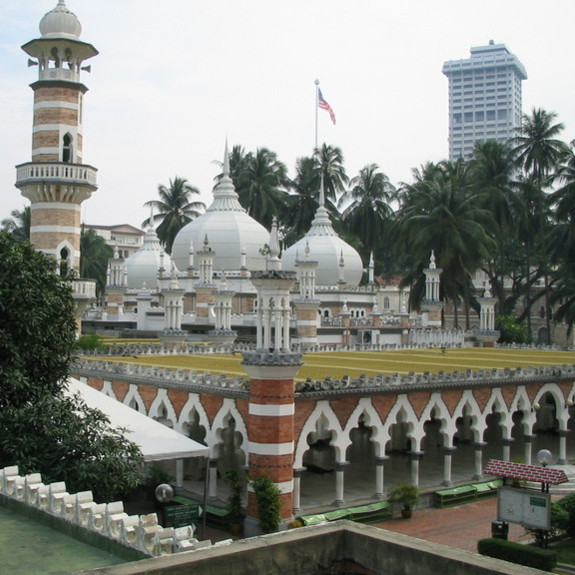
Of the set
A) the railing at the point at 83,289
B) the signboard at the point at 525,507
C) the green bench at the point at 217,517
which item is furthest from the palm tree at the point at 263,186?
the signboard at the point at 525,507

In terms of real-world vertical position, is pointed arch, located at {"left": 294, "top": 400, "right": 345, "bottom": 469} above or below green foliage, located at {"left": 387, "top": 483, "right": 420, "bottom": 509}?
above

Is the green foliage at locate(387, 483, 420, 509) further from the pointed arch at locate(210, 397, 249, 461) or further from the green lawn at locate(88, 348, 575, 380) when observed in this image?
the pointed arch at locate(210, 397, 249, 461)

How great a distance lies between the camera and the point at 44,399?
16.7 m

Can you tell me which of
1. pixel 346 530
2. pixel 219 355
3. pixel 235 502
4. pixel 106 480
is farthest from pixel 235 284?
pixel 346 530

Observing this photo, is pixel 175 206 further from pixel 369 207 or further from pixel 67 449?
pixel 67 449

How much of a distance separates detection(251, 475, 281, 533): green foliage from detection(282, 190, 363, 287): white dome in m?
38.7

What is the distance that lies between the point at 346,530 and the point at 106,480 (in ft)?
22.7

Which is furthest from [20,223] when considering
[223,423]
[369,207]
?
[223,423]

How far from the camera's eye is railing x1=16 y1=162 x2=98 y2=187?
3391cm

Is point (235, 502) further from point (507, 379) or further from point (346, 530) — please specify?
point (346, 530)

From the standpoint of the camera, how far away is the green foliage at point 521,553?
1569 cm

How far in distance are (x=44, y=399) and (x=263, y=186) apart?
207 ft

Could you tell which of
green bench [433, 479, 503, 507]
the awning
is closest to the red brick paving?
green bench [433, 479, 503, 507]

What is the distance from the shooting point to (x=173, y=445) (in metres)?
19.3
